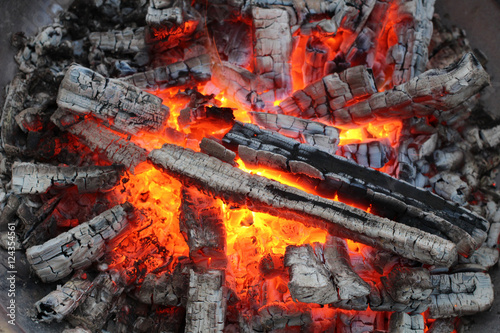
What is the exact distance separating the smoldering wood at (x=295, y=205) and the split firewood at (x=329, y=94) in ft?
3.05

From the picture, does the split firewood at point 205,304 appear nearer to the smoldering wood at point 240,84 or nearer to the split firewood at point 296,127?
the split firewood at point 296,127

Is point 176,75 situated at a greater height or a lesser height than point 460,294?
greater

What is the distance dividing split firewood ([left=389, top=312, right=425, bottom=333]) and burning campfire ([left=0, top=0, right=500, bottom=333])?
0.05 feet

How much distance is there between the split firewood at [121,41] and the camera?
13.1 feet

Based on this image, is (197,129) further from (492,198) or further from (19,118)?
(492,198)

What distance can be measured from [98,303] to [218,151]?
4.93 feet

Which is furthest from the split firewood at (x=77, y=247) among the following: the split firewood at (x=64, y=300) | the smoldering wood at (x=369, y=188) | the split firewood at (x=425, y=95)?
the split firewood at (x=425, y=95)

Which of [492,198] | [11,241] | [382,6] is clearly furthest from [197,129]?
[492,198]

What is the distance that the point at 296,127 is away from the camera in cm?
369

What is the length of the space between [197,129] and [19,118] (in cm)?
156

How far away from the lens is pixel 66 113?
3.54m

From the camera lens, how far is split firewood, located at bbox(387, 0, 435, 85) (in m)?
3.94

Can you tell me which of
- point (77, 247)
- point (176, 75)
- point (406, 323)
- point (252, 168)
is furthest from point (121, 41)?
point (406, 323)

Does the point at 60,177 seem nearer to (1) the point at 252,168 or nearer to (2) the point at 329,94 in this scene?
(1) the point at 252,168
